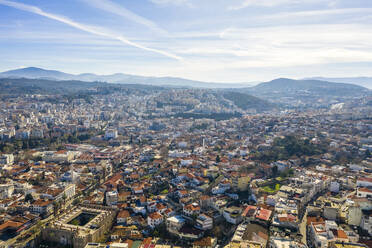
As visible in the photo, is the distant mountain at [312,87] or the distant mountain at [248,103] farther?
the distant mountain at [312,87]

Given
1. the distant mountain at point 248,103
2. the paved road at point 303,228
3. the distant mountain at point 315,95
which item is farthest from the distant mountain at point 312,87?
the paved road at point 303,228

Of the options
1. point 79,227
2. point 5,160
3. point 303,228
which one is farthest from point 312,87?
point 79,227

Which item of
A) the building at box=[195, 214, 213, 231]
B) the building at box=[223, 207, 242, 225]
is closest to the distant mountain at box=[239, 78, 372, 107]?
the building at box=[223, 207, 242, 225]

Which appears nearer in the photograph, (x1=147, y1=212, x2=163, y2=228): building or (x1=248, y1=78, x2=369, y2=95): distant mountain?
(x1=147, y1=212, x2=163, y2=228): building

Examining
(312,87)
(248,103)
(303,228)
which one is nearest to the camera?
(303,228)

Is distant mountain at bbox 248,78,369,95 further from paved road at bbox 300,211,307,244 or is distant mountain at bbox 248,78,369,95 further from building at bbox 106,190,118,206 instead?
building at bbox 106,190,118,206

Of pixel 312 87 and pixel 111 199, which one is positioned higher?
pixel 312 87

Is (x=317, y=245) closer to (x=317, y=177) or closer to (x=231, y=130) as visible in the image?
(x=317, y=177)

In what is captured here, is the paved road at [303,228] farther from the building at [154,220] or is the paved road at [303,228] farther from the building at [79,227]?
the building at [79,227]

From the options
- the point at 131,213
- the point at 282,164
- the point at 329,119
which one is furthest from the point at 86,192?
the point at 329,119

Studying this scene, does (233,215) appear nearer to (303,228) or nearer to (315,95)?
(303,228)

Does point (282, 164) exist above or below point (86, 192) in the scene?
above
